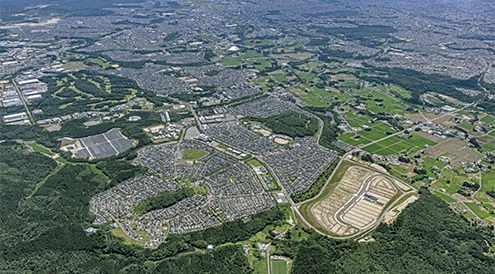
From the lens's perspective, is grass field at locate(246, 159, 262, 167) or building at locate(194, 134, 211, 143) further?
building at locate(194, 134, 211, 143)

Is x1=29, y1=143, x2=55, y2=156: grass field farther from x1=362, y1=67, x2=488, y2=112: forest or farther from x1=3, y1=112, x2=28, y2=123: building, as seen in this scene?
x1=362, y1=67, x2=488, y2=112: forest

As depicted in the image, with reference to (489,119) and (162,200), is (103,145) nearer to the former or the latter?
A: (162,200)

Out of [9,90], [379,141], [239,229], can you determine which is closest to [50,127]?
[9,90]

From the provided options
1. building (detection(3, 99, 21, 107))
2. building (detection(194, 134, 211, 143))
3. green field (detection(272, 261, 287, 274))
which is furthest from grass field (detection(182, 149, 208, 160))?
building (detection(3, 99, 21, 107))

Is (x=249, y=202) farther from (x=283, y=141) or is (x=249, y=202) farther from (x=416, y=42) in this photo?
(x=416, y=42)

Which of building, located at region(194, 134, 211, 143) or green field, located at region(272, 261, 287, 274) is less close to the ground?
green field, located at region(272, 261, 287, 274)

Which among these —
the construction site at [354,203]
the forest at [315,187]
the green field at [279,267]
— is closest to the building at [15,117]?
the forest at [315,187]
